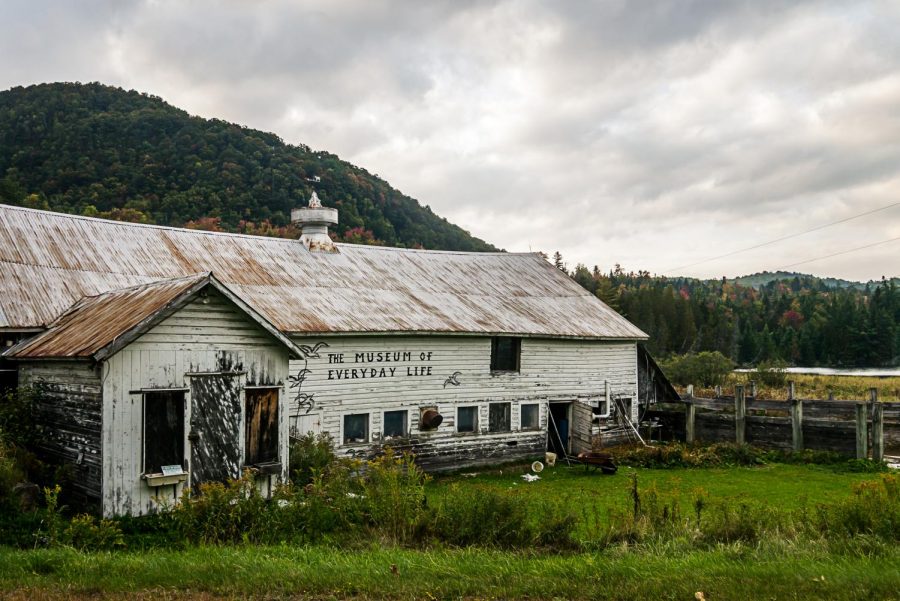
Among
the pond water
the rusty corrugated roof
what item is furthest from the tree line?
the rusty corrugated roof

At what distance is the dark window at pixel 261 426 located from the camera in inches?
556

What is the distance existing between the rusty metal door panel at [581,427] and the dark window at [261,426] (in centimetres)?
1332

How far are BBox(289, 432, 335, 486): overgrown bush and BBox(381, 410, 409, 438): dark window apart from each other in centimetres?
273

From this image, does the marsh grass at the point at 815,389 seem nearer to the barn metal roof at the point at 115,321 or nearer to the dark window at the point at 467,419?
the dark window at the point at 467,419

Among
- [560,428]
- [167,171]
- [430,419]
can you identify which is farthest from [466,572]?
[167,171]

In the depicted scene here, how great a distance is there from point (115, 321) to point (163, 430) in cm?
217

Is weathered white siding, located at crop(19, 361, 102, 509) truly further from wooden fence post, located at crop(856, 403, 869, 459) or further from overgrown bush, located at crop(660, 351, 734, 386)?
overgrown bush, located at crop(660, 351, 734, 386)

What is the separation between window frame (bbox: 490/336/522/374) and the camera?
77.7 ft

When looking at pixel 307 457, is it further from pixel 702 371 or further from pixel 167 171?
pixel 167 171

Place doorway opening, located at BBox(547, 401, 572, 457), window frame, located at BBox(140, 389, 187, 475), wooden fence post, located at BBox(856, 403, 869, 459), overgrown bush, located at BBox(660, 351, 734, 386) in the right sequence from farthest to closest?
overgrown bush, located at BBox(660, 351, 734, 386)
doorway opening, located at BBox(547, 401, 572, 457)
wooden fence post, located at BBox(856, 403, 869, 459)
window frame, located at BBox(140, 389, 187, 475)

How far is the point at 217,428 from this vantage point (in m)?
13.5

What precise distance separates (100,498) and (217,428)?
2.17 m

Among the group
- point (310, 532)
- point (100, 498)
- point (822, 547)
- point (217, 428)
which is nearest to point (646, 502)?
point (822, 547)

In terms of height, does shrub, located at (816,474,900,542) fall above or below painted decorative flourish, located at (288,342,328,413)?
below
